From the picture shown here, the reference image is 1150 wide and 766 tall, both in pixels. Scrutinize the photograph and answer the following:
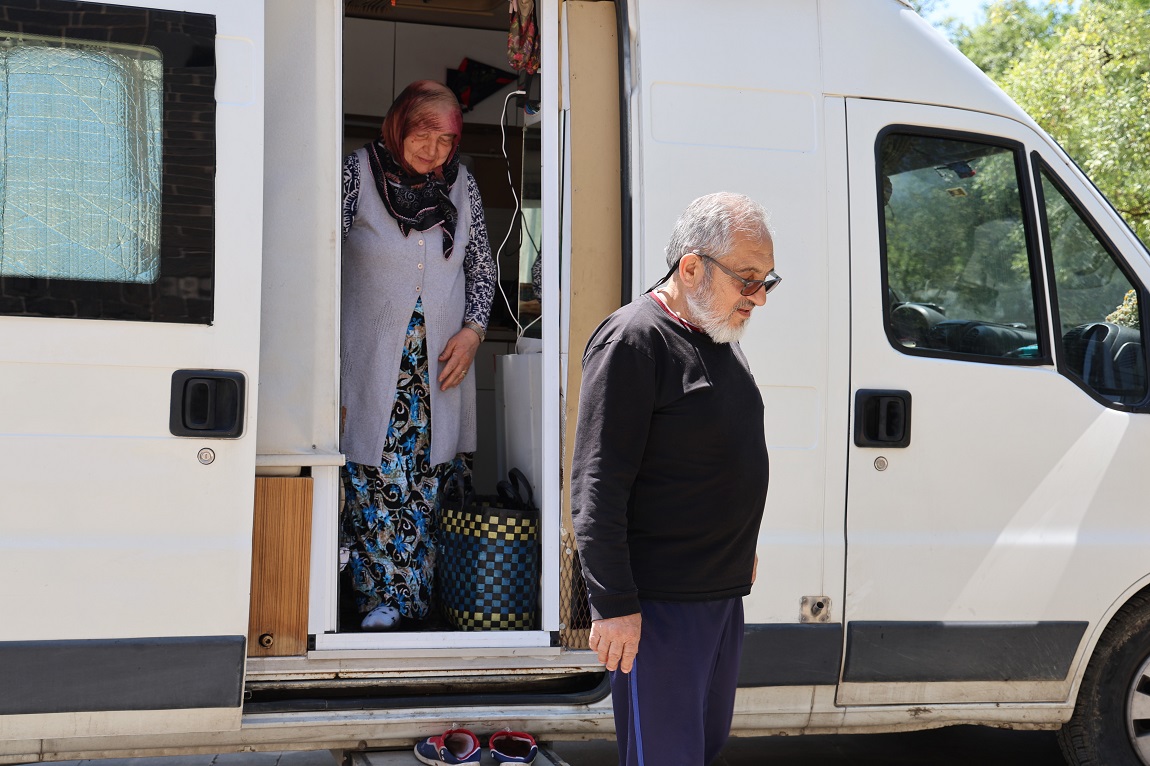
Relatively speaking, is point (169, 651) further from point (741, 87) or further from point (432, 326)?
point (741, 87)

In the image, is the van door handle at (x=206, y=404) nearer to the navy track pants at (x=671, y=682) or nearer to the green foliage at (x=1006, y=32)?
the navy track pants at (x=671, y=682)

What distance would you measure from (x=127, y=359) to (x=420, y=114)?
138 centimetres

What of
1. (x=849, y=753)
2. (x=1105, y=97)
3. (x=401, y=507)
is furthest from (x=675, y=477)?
(x=1105, y=97)

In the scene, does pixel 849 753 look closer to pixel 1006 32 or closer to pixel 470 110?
pixel 470 110

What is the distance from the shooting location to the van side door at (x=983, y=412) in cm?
368

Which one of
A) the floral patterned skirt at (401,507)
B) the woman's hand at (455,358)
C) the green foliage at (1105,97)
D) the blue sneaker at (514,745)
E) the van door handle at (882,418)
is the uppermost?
the green foliage at (1105,97)

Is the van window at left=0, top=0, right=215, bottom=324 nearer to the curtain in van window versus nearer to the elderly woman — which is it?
the curtain in van window

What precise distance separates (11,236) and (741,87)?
2.13 meters

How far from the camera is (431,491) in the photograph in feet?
13.3

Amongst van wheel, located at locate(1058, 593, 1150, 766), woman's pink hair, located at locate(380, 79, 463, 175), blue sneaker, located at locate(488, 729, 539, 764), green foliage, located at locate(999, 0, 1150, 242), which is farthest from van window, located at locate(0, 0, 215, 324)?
green foliage, located at locate(999, 0, 1150, 242)

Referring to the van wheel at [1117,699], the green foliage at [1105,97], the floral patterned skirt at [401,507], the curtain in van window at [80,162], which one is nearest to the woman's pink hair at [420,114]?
the floral patterned skirt at [401,507]

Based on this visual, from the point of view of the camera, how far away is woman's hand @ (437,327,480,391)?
13.1ft

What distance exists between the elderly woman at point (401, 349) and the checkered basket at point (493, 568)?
0.16 metres

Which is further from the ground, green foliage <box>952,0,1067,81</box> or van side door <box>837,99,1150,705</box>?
green foliage <box>952,0,1067,81</box>
